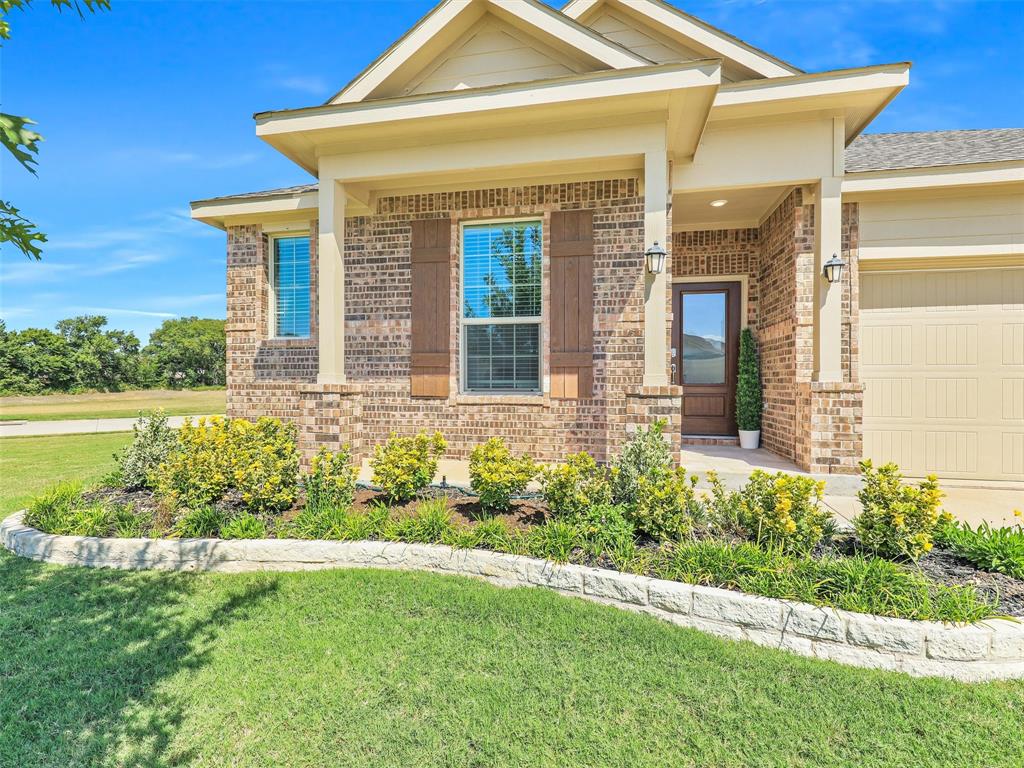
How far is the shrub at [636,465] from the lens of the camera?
3.91 metres

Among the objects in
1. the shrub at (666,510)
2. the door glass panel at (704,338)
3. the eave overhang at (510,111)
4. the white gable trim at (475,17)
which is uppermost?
the white gable trim at (475,17)

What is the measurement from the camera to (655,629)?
2.84 metres

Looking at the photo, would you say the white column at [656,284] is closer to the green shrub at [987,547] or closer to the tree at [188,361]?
the green shrub at [987,547]

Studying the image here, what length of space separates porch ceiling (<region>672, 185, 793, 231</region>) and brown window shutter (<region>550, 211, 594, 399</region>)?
4.34 ft

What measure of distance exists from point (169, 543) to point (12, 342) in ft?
103

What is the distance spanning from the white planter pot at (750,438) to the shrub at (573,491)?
3.91 meters

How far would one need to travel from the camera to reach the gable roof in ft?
18.9

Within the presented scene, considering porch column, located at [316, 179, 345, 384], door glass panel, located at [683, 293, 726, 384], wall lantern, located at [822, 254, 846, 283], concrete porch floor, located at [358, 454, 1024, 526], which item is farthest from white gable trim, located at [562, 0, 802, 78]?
concrete porch floor, located at [358, 454, 1024, 526]

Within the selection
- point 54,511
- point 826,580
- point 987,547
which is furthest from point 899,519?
point 54,511

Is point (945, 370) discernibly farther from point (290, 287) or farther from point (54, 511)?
point (54, 511)

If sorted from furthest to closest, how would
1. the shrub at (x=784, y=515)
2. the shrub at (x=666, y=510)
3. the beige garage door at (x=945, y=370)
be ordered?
the beige garage door at (x=945, y=370), the shrub at (x=666, y=510), the shrub at (x=784, y=515)

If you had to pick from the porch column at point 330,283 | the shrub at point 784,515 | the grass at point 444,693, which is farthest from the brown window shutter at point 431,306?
the shrub at point 784,515

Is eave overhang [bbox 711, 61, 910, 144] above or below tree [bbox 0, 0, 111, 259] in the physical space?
above

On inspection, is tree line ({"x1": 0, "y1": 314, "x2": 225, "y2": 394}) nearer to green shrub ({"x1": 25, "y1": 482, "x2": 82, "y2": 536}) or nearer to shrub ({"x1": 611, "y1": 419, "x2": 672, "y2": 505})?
green shrub ({"x1": 25, "y1": 482, "x2": 82, "y2": 536})
